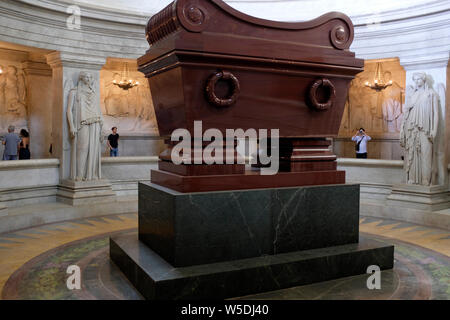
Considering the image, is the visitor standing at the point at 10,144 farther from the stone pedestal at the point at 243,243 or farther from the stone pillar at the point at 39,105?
the stone pedestal at the point at 243,243

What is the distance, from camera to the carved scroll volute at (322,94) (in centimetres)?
392

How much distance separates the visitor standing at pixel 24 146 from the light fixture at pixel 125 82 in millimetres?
2964

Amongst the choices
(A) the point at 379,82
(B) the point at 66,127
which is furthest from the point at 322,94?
(A) the point at 379,82

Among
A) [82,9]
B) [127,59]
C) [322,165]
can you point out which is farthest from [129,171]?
[322,165]

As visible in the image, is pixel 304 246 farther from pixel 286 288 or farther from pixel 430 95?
pixel 430 95

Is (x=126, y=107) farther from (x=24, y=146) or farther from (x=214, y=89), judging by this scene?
(x=214, y=89)

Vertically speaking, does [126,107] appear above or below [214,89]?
above

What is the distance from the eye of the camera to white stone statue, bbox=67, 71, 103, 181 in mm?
7852

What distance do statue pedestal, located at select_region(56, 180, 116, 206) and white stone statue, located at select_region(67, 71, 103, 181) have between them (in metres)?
0.14

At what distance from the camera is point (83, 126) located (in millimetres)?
7914

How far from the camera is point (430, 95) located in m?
7.34

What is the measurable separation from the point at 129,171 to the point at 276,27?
621 centimetres

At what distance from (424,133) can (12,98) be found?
30.5 ft

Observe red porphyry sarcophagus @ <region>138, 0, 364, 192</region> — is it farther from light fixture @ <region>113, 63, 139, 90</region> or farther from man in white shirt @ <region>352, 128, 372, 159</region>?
light fixture @ <region>113, 63, 139, 90</region>
